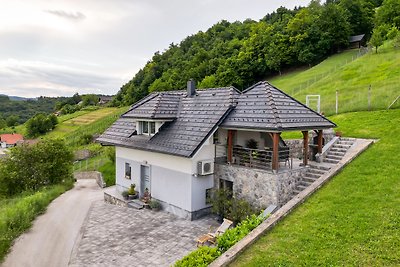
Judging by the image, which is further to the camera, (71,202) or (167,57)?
(167,57)

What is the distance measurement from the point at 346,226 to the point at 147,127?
12.9 m

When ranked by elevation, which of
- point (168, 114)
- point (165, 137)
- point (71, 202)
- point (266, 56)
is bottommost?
point (71, 202)

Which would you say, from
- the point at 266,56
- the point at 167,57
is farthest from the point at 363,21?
the point at 167,57

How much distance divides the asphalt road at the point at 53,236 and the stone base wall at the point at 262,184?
797cm

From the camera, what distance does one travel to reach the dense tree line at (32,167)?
2386 centimetres

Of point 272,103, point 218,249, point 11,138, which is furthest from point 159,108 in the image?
point 11,138

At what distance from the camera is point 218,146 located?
16.6 metres

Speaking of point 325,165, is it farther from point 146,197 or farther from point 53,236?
point 53,236

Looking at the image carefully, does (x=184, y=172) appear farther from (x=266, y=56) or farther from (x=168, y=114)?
(x=266, y=56)

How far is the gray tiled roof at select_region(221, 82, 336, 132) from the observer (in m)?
14.0

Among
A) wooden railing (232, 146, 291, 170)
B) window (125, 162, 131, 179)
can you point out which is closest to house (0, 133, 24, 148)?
window (125, 162, 131, 179)

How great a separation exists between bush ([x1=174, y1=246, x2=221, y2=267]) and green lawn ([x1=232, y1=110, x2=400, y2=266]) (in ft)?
2.73

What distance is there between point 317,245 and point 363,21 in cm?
7582

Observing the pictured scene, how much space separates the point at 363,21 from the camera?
70.6 meters
